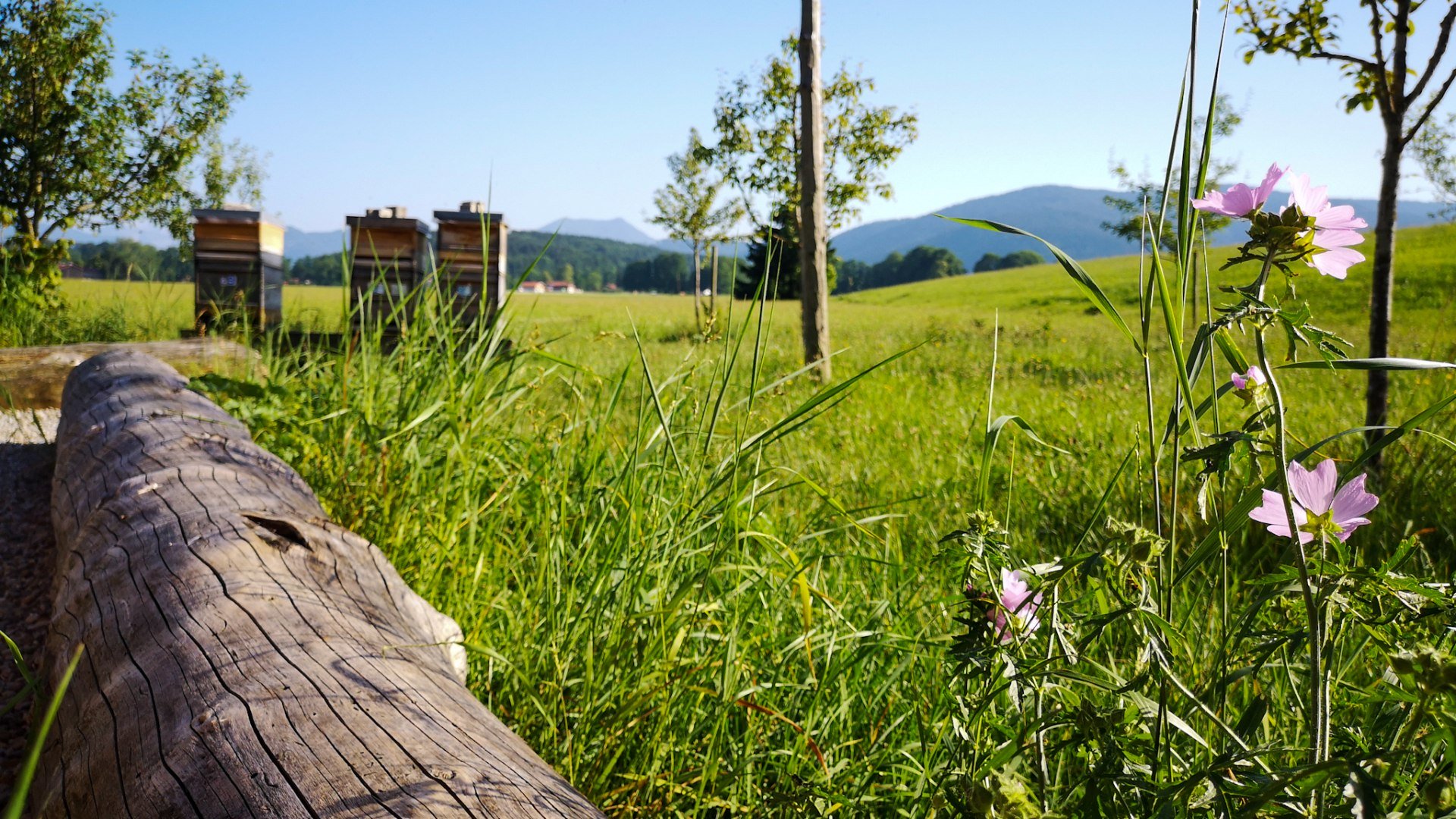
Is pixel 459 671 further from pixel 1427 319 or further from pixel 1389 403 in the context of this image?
pixel 1427 319

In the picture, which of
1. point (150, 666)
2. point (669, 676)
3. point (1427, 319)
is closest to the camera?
point (150, 666)

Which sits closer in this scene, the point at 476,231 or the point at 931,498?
the point at 931,498

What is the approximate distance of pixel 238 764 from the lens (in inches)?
48.4

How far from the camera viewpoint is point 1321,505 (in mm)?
897

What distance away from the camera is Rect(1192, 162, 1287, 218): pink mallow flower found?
0.89 m

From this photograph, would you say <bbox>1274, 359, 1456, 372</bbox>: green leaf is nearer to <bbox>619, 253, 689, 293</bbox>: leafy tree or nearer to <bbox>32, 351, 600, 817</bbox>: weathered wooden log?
<bbox>32, 351, 600, 817</bbox>: weathered wooden log

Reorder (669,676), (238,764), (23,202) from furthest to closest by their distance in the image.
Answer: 1. (23,202)
2. (669,676)
3. (238,764)

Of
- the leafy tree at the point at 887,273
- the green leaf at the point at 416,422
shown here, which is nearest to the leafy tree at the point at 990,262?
the leafy tree at the point at 887,273

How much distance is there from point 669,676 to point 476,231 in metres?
6.18

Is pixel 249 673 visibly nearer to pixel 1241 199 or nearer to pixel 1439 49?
pixel 1241 199

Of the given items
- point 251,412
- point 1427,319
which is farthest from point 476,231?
point 1427,319

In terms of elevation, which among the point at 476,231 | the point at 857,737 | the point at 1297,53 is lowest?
the point at 857,737

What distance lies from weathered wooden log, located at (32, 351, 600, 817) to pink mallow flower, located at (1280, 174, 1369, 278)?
3.71 feet

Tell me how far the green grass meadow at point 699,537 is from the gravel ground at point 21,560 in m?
0.83
